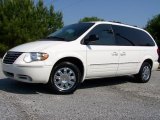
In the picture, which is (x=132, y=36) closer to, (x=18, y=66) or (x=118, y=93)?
(x=118, y=93)

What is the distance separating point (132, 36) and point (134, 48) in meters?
0.42

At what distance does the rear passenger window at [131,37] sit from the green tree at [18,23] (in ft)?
51.5

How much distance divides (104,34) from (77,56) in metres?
1.21

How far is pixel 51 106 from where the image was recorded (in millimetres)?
6926

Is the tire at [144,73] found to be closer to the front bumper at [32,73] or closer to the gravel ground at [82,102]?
the gravel ground at [82,102]

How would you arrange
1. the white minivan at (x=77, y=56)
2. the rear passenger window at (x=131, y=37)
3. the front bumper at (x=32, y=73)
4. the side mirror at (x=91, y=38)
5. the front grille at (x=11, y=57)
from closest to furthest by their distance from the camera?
the front bumper at (x=32, y=73) → the white minivan at (x=77, y=56) → the front grille at (x=11, y=57) → the side mirror at (x=91, y=38) → the rear passenger window at (x=131, y=37)

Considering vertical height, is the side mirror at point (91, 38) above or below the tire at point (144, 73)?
above

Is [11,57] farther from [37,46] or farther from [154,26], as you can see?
[154,26]

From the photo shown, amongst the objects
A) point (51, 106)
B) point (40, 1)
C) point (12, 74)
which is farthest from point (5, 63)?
point (40, 1)

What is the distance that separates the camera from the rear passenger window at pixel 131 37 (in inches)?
379

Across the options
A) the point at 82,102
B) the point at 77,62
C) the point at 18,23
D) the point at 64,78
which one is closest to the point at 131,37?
the point at 77,62

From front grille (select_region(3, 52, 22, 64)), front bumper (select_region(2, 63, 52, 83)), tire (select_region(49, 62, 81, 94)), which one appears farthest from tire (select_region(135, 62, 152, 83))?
front grille (select_region(3, 52, 22, 64))

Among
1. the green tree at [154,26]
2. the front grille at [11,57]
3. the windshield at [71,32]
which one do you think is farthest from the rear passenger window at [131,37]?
the green tree at [154,26]

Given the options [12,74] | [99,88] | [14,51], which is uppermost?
[14,51]
